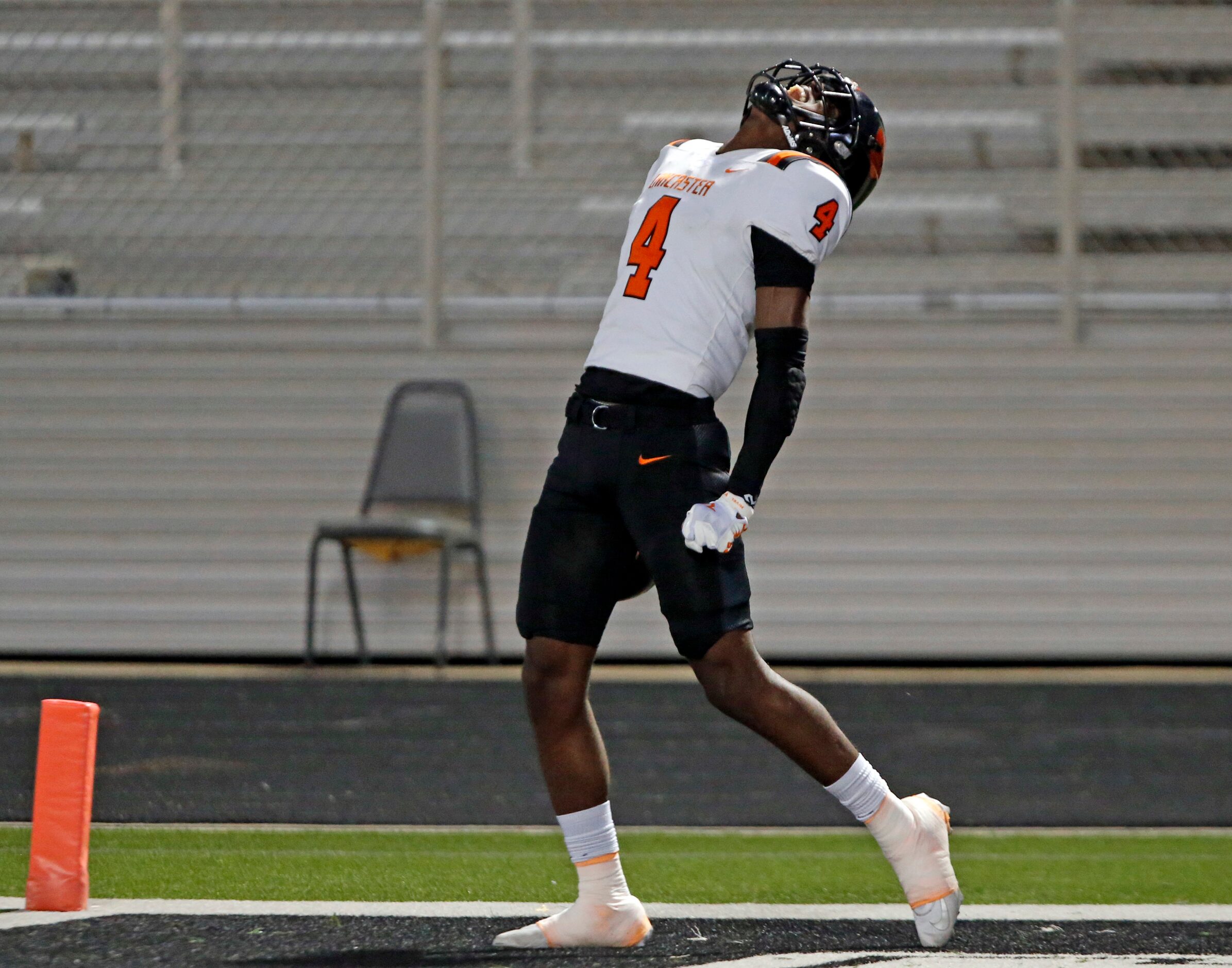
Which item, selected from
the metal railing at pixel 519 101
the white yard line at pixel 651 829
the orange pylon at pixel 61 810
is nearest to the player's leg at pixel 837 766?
the orange pylon at pixel 61 810

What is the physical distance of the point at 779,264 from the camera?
3.18m

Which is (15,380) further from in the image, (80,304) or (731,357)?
(731,357)

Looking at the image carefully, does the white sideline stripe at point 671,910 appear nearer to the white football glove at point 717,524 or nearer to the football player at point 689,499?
the football player at point 689,499

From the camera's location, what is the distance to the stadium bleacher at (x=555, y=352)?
29.3 feet

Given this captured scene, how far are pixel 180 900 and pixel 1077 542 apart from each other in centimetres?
629

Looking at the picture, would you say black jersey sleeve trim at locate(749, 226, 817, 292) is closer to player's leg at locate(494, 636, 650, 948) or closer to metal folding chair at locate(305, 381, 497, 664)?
player's leg at locate(494, 636, 650, 948)

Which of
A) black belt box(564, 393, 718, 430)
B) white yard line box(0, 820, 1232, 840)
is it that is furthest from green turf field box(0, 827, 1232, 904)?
black belt box(564, 393, 718, 430)

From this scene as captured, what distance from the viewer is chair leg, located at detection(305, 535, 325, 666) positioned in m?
8.46

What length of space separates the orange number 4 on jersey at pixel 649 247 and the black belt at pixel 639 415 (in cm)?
23

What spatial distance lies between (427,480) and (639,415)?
19.1 ft

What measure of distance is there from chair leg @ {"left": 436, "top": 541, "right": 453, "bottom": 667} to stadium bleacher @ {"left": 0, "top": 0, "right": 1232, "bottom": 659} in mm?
242

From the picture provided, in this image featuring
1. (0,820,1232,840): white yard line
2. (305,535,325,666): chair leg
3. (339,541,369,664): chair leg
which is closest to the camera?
(0,820,1232,840): white yard line

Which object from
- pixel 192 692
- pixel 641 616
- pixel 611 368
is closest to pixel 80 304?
pixel 192 692

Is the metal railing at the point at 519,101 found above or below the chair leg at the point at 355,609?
above
